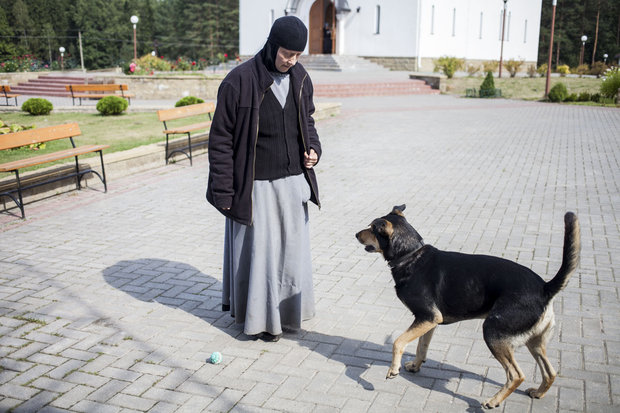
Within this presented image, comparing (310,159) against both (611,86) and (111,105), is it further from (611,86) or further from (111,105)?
(611,86)

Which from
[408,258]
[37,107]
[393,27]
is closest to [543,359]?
[408,258]

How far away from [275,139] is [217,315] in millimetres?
1727

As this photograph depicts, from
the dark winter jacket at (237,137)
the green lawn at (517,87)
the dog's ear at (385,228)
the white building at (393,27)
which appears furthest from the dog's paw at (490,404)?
the white building at (393,27)

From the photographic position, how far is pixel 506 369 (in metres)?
3.36

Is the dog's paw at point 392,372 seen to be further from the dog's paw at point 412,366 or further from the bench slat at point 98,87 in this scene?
the bench slat at point 98,87

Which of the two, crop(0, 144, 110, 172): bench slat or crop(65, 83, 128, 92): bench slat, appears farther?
crop(65, 83, 128, 92): bench slat

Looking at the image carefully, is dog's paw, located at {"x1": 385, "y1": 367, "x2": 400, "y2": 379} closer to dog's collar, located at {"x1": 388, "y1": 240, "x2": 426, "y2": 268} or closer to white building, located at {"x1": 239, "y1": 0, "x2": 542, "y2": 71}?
dog's collar, located at {"x1": 388, "y1": 240, "x2": 426, "y2": 268}

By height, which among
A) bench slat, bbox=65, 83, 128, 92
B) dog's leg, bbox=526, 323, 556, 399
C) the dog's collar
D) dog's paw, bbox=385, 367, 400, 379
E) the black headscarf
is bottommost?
dog's paw, bbox=385, 367, 400, 379

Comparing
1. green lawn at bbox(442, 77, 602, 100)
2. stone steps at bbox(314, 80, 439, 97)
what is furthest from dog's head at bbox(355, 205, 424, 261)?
green lawn at bbox(442, 77, 602, 100)

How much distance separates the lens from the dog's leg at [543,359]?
11.0 ft

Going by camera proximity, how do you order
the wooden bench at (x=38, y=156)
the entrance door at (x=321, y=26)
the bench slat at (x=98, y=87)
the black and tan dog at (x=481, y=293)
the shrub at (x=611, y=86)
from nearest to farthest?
the black and tan dog at (x=481, y=293) < the wooden bench at (x=38, y=156) < the bench slat at (x=98, y=87) < the shrub at (x=611, y=86) < the entrance door at (x=321, y=26)

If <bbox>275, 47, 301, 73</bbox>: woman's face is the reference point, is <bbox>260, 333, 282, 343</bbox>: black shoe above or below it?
below

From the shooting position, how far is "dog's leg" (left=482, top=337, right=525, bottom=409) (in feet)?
10.7

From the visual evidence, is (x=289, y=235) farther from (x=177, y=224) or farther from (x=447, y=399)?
(x=177, y=224)
